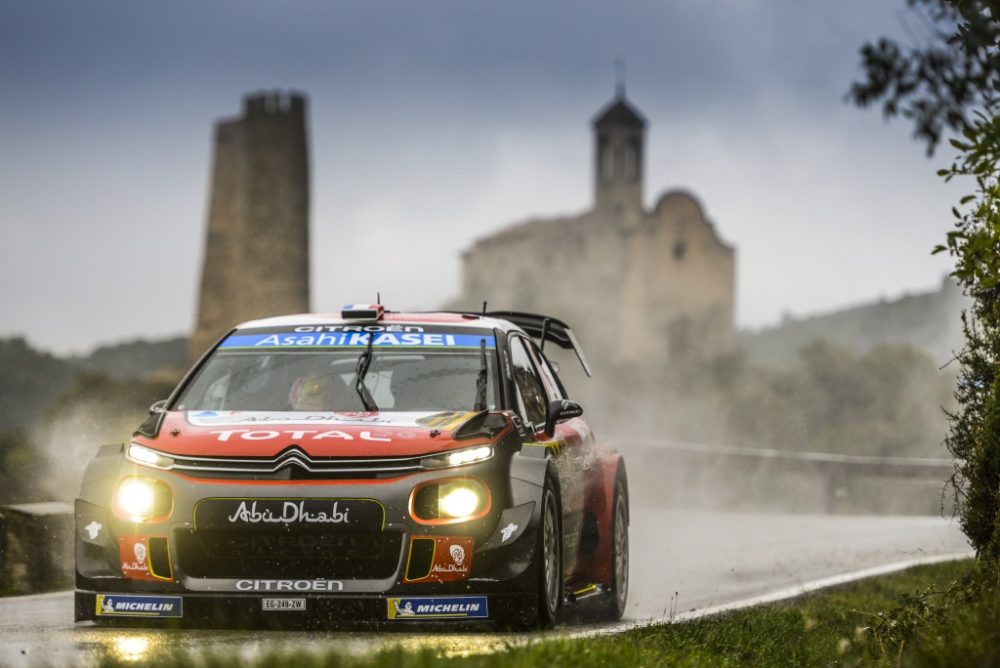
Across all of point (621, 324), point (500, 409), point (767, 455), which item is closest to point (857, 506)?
point (767, 455)

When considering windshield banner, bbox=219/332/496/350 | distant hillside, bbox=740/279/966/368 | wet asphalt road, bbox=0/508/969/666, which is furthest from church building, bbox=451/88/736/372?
windshield banner, bbox=219/332/496/350

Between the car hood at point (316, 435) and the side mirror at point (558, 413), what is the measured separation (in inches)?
30.2

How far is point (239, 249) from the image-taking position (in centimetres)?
8900

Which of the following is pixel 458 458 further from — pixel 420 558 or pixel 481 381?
pixel 481 381

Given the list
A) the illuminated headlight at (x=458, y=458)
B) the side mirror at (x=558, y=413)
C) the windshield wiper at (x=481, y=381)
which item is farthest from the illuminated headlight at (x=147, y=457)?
the side mirror at (x=558, y=413)

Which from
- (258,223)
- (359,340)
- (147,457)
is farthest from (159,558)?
(258,223)

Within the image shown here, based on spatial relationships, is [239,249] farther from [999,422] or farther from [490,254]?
[999,422]

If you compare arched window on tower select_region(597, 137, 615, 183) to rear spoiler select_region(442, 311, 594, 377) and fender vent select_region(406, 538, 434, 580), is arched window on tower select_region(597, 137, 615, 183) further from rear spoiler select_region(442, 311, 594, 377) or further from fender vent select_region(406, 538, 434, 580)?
fender vent select_region(406, 538, 434, 580)

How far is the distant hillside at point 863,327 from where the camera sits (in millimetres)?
145750

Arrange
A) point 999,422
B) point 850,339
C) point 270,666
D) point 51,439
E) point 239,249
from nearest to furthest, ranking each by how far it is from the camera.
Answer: point 270,666, point 999,422, point 51,439, point 239,249, point 850,339

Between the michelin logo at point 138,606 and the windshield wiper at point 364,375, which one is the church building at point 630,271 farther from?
the michelin logo at point 138,606

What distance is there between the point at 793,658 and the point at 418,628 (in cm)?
207

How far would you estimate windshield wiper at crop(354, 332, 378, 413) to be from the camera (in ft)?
29.5

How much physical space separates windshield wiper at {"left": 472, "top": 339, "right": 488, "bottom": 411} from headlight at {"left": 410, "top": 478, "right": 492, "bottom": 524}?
831 millimetres
